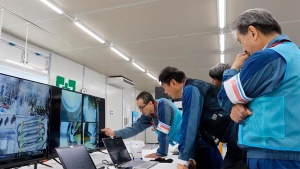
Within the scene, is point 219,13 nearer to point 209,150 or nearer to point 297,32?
point 297,32

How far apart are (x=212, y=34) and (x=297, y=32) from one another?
68.8 inches

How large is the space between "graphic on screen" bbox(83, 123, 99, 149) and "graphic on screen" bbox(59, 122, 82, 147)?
9 cm

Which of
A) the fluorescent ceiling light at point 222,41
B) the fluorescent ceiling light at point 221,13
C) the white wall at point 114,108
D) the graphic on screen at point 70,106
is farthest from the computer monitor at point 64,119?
the white wall at point 114,108

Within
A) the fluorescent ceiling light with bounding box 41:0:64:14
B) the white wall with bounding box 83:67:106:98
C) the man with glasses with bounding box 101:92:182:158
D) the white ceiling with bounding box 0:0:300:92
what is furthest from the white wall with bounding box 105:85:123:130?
the man with glasses with bounding box 101:92:182:158

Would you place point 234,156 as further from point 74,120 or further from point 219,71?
point 74,120

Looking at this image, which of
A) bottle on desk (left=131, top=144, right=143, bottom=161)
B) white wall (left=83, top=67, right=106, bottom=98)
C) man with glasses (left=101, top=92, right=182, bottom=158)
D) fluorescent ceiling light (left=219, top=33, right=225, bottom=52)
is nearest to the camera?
bottle on desk (left=131, top=144, right=143, bottom=161)

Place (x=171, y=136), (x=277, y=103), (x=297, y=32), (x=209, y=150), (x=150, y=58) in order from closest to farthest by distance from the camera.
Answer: (x=277, y=103) < (x=209, y=150) < (x=171, y=136) < (x=297, y=32) < (x=150, y=58)

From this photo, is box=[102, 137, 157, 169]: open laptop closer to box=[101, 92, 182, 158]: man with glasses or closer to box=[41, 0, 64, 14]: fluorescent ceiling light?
box=[101, 92, 182, 158]: man with glasses

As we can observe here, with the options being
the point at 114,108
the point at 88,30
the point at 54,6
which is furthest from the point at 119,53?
the point at 114,108

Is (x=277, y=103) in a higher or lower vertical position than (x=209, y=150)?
higher

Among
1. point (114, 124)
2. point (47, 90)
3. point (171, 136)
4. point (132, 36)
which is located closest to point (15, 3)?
point (132, 36)

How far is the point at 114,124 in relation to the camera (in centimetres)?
870

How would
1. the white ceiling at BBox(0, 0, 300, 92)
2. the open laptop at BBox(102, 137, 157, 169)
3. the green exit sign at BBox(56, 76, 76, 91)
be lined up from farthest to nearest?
the green exit sign at BBox(56, 76, 76, 91), the white ceiling at BBox(0, 0, 300, 92), the open laptop at BBox(102, 137, 157, 169)

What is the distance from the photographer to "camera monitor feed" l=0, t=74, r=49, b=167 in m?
1.14
